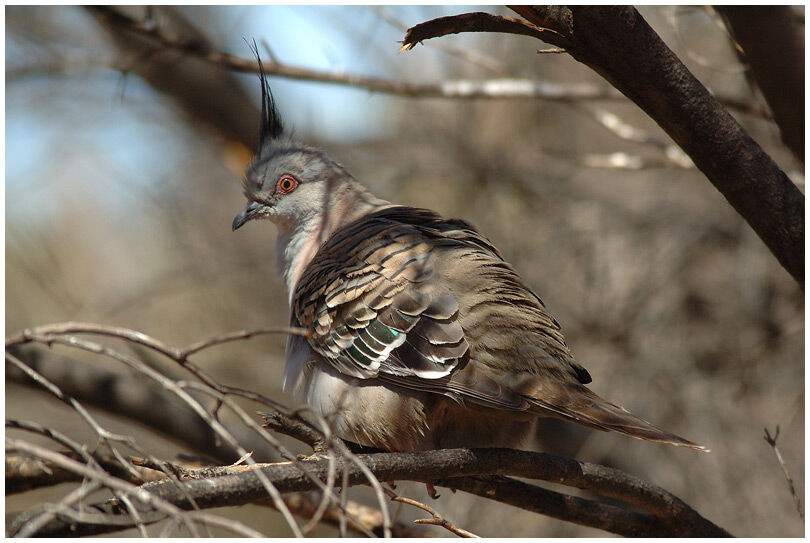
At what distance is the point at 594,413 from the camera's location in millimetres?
2924

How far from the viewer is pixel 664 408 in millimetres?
6762

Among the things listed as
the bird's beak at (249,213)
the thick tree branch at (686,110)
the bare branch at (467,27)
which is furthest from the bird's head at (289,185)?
the thick tree branch at (686,110)

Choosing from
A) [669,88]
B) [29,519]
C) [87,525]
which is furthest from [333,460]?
[669,88]

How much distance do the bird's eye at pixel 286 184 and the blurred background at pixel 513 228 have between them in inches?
32.6

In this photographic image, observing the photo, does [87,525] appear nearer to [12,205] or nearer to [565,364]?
[565,364]

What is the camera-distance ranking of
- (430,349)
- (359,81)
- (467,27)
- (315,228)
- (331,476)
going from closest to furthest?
(331,476) < (467,27) < (430,349) < (315,228) < (359,81)

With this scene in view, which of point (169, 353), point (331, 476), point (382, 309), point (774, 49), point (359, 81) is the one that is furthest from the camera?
point (359, 81)

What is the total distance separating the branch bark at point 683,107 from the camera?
2.92 metres

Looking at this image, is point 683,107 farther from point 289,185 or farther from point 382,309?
A: point 289,185

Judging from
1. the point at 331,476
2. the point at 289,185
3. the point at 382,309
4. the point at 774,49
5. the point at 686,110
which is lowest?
the point at 331,476

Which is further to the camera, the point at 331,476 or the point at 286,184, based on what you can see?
the point at 286,184

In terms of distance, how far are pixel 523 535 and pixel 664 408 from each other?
1658mm

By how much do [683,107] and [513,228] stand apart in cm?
431

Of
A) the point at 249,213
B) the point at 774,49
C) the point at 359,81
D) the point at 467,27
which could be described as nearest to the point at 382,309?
the point at 467,27
